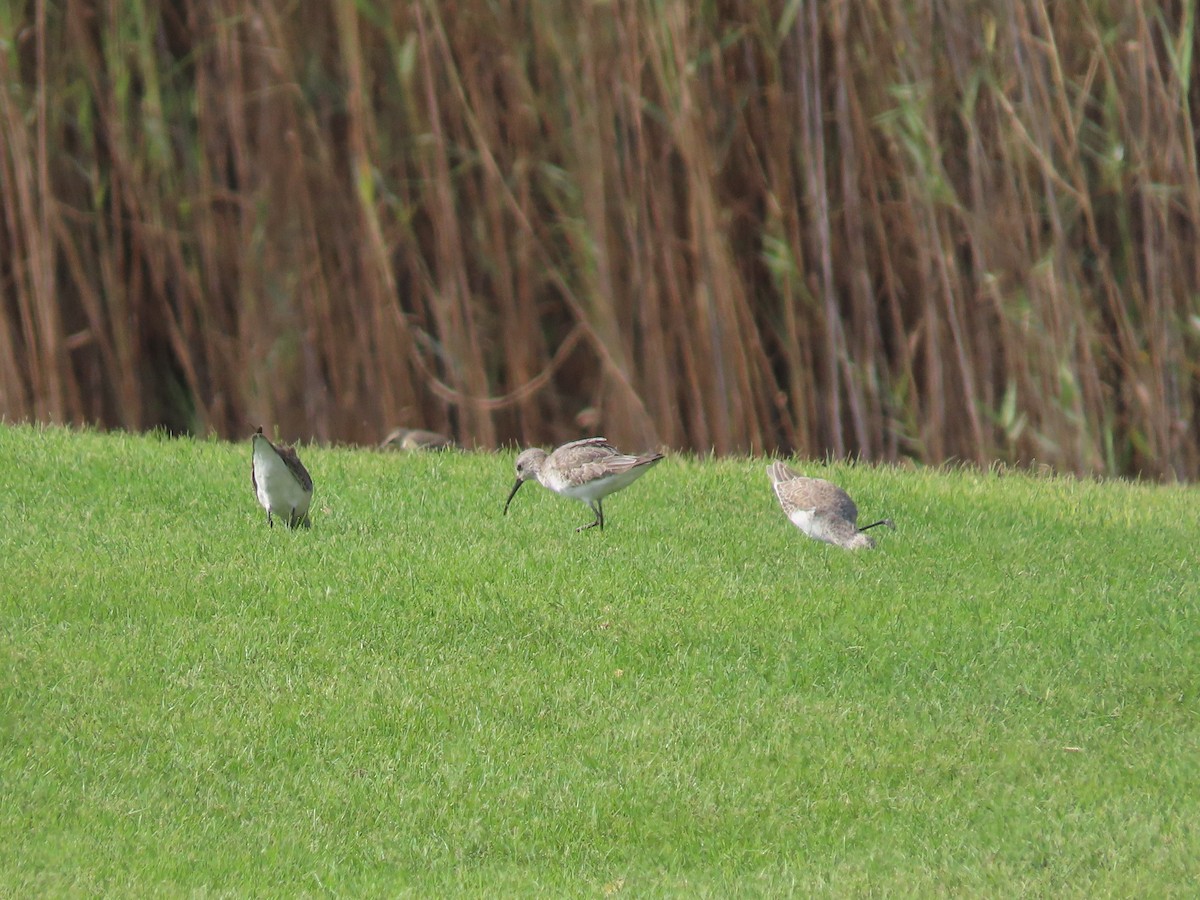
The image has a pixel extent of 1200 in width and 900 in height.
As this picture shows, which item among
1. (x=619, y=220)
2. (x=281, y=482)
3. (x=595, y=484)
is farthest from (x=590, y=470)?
(x=619, y=220)

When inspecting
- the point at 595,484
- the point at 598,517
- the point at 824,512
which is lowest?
the point at 598,517

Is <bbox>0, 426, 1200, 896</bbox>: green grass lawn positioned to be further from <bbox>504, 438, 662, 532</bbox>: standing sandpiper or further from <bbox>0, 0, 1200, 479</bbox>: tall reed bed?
<bbox>0, 0, 1200, 479</bbox>: tall reed bed

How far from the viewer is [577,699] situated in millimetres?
5570

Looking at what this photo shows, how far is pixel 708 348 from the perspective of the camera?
8.95 meters

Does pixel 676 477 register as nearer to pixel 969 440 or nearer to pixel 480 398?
pixel 480 398

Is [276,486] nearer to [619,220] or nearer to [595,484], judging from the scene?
[595,484]

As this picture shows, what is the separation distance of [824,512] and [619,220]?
258cm

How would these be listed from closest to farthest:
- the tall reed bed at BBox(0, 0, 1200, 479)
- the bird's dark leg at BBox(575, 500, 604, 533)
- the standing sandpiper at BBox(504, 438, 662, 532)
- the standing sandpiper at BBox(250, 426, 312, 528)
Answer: the standing sandpiper at BBox(250, 426, 312, 528) < the standing sandpiper at BBox(504, 438, 662, 532) < the bird's dark leg at BBox(575, 500, 604, 533) < the tall reed bed at BBox(0, 0, 1200, 479)

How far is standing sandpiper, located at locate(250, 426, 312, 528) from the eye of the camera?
6723mm

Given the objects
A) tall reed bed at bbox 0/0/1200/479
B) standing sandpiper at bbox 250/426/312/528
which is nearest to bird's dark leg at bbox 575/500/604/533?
standing sandpiper at bbox 250/426/312/528

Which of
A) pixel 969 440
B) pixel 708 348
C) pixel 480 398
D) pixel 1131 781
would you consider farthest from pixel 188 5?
pixel 1131 781

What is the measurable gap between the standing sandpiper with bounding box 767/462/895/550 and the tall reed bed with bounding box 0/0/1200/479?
6.27ft

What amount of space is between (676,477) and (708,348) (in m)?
0.86

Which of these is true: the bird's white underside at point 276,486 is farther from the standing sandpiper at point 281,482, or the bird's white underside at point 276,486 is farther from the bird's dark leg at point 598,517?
the bird's dark leg at point 598,517
